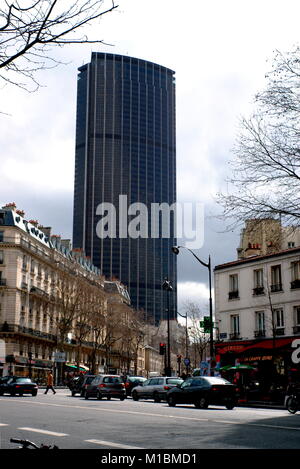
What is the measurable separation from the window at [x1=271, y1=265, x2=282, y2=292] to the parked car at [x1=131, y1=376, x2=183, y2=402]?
11831mm

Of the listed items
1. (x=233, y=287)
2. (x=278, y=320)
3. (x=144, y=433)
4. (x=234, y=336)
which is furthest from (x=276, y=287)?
(x=144, y=433)

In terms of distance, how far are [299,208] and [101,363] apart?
83411 mm

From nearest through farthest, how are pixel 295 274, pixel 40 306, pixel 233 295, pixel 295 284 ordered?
pixel 295 284 → pixel 295 274 → pixel 233 295 → pixel 40 306

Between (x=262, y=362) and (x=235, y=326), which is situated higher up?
(x=235, y=326)

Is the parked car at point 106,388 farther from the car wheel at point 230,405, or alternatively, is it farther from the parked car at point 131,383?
the car wheel at point 230,405

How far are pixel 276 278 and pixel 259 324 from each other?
357 cm

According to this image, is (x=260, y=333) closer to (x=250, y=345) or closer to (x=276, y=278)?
(x=250, y=345)

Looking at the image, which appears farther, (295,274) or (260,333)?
(260,333)

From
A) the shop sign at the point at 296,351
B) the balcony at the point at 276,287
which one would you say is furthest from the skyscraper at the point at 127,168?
the shop sign at the point at 296,351

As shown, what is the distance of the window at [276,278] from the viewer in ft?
129

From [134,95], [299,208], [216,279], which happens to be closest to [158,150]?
[134,95]

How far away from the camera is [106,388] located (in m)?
29.7

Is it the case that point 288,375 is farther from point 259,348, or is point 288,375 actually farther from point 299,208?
point 299,208

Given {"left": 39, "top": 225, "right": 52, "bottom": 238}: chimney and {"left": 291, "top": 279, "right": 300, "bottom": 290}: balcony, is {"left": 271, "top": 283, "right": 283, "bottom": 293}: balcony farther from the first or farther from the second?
{"left": 39, "top": 225, "right": 52, "bottom": 238}: chimney
